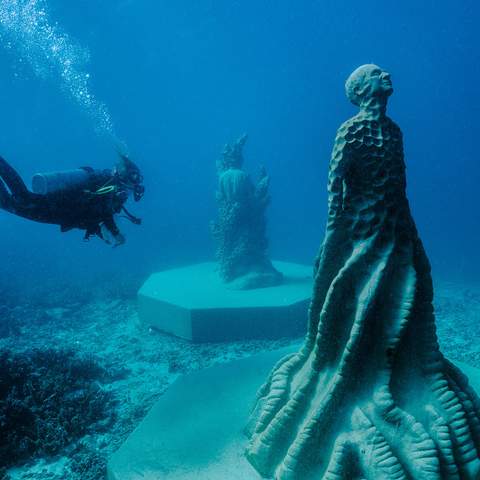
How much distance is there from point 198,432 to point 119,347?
5485mm

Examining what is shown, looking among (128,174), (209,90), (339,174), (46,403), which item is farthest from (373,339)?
(209,90)

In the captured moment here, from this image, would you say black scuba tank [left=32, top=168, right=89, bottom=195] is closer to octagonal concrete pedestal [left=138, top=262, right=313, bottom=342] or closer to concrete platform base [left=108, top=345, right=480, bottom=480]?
concrete platform base [left=108, top=345, right=480, bottom=480]

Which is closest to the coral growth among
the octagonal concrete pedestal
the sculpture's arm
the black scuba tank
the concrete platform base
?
the concrete platform base

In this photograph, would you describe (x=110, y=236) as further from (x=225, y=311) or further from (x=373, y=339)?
(x=225, y=311)

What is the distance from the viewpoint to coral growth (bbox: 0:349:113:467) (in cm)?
507

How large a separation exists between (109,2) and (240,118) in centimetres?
4103

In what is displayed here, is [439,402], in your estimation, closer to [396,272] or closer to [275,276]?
[396,272]

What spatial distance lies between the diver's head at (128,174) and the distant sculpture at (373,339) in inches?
134

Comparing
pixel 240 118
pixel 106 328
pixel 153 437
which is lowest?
pixel 106 328

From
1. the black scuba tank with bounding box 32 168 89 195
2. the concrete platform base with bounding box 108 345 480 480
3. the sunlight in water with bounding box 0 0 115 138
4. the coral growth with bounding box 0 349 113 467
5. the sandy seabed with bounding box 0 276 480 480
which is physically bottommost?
the sandy seabed with bounding box 0 276 480 480

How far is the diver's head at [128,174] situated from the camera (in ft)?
17.9

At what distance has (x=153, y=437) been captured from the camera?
3.96m

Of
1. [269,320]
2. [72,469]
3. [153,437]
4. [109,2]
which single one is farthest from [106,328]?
[109,2]

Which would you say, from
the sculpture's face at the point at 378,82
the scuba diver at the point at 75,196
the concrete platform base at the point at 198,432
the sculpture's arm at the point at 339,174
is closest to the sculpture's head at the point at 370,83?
the sculpture's face at the point at 378,82
